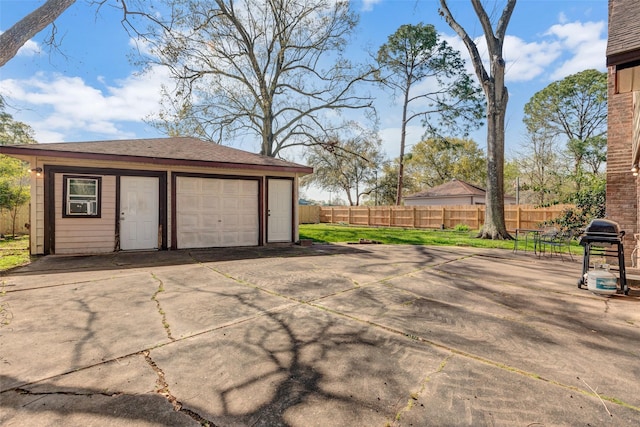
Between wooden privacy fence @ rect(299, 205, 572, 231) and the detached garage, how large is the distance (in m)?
12.5

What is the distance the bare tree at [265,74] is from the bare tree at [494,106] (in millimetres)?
6753

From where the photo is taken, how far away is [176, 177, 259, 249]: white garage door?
8.26m

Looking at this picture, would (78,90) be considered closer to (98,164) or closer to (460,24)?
(98,164)

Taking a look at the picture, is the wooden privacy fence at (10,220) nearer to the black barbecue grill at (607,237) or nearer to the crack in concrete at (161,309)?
the crack in concrete at (161,309)

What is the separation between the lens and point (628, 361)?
2.30 m

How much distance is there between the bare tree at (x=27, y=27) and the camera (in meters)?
4.10

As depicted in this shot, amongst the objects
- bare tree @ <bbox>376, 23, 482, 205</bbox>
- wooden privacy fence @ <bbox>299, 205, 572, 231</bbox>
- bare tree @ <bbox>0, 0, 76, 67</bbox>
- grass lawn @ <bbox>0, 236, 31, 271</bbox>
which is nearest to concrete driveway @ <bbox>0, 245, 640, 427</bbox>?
grass lawn @ <bbox>0, 236, 31, 271</bbox>

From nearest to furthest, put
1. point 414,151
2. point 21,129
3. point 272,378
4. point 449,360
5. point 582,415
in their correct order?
point 582,415, point 272,378, point 449,360, point 21,129, point 414,151

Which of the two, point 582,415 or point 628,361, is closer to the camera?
point 582,415

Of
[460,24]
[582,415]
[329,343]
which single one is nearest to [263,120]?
[460,24]

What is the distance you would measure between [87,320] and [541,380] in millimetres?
4127

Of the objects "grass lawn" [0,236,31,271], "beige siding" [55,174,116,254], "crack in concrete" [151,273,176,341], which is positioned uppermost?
"beige siding" [55,174,116,254]

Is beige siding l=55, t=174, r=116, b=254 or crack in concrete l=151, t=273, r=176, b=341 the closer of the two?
crack in concrete l=151, t=273, r=176, b=341

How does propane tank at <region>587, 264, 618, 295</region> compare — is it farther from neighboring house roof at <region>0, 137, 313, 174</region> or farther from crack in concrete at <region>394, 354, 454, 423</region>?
neighboring house roof at <region>0, 137, 313, 174</region>
